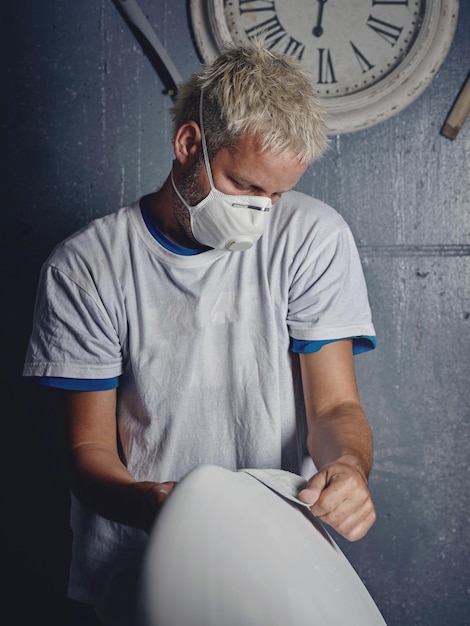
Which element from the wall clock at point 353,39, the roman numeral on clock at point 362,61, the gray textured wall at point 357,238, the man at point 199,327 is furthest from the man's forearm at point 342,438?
the roman numeral on clock at point 362,61

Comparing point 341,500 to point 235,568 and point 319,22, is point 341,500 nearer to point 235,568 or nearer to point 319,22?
point 235,568

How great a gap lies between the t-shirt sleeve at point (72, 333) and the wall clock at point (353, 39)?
0.81 m

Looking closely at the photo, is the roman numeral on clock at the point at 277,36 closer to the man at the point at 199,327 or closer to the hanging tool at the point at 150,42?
the hanging tool at the point at 150,42

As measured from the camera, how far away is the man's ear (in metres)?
1.28

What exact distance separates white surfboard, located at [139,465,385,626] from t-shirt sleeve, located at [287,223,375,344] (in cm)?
45

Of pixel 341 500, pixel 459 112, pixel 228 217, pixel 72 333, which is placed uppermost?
pixel 459 112

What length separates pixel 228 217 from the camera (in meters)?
1.25

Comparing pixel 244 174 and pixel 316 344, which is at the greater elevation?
pixel 244 174

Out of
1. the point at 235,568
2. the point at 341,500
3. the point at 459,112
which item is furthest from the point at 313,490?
the point at 459,112

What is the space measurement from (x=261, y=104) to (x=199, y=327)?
17.1 inches

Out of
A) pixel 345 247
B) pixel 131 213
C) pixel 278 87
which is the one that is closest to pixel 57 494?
pixel 131 213

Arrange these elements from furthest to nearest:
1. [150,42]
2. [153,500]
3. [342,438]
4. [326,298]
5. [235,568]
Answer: [150,42]
[326,298]
[342,438]
[153,500]
[235,568]

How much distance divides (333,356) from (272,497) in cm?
42

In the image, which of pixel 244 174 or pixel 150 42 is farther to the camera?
pixel 150 42
